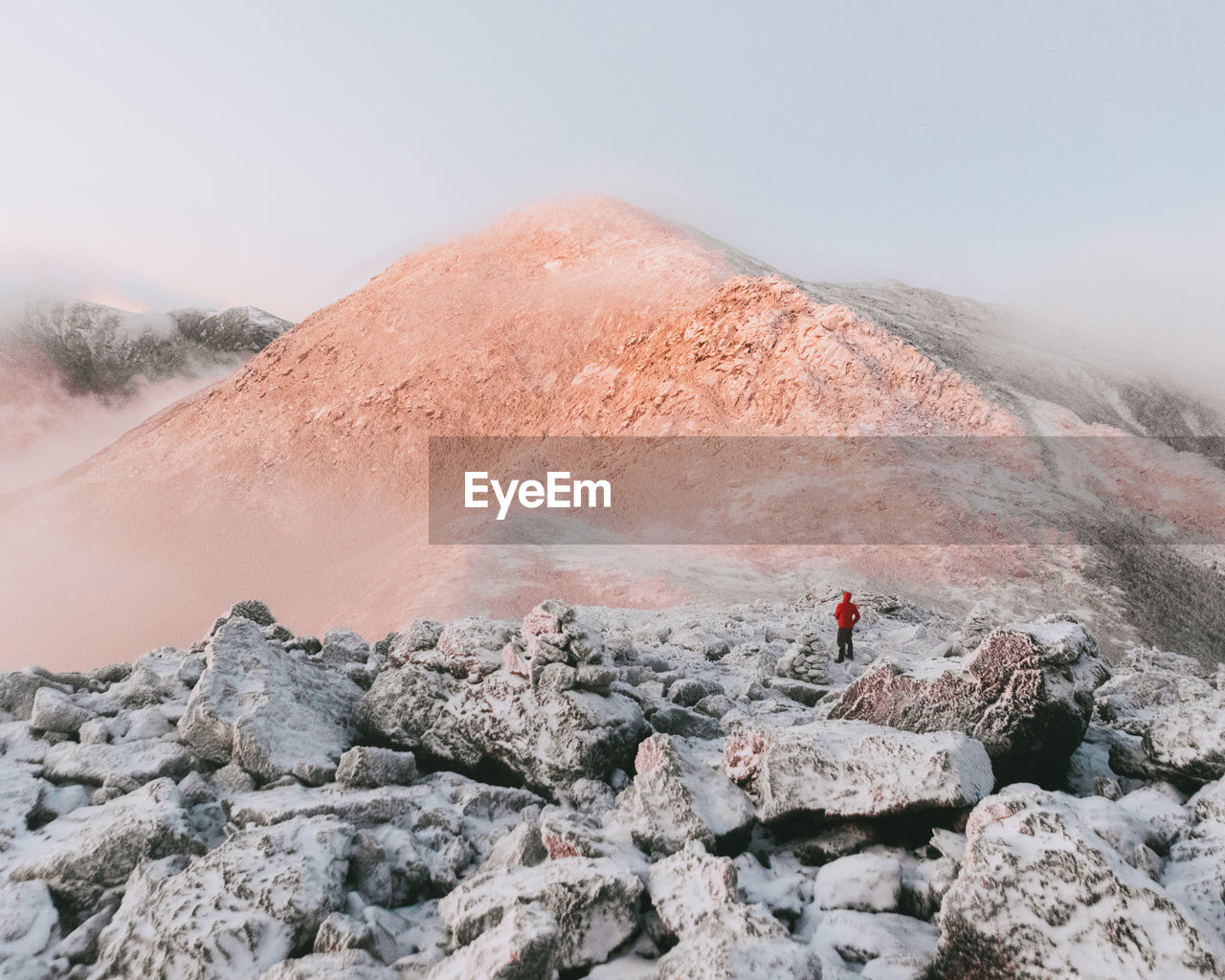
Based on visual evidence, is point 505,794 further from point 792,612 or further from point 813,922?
point 792,612

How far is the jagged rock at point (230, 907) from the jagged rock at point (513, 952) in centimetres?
75

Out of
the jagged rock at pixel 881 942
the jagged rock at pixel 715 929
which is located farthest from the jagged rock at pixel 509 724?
the jagged rock at pixel 881 942

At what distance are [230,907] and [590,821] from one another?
169cm

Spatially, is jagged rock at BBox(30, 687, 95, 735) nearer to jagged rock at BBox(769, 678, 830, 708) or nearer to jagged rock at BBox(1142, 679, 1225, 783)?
jagged rock at BBox(769, 678, 830, 708)

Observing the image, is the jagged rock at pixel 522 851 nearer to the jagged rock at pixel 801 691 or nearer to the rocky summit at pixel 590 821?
the rocky summit at pixel 590 821

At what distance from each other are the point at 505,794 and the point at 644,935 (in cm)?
154

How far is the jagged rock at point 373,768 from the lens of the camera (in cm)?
409

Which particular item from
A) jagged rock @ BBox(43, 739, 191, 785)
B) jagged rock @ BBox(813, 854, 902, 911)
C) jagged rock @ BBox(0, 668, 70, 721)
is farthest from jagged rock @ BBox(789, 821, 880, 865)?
jagged rock @ BBox(0, 668, 70, 721)

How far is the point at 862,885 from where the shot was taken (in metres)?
2.99

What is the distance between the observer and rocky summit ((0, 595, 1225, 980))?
2.62 meters

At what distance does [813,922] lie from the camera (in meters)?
2.92

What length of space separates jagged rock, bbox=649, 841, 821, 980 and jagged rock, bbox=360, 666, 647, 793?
1273 mm

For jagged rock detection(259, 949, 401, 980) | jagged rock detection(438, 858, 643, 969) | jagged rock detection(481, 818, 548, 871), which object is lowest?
jagged rock detection(481, 818, 548, 871)

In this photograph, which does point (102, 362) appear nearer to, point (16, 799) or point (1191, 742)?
point (16, 799)
